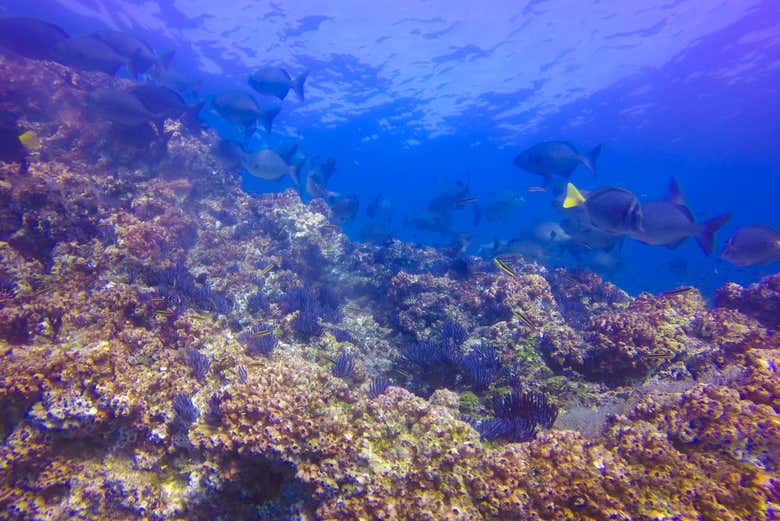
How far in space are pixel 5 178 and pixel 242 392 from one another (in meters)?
7.70

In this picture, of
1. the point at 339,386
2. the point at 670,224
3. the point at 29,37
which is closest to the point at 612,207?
the point at 670,224

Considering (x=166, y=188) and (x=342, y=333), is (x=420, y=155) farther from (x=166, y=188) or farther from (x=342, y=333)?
(x=342, y=333)

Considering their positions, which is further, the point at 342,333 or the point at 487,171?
the point at 487,171

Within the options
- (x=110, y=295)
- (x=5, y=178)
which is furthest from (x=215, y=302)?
(x=5, y=178)

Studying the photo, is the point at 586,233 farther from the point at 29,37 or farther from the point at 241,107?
the point at 29,37

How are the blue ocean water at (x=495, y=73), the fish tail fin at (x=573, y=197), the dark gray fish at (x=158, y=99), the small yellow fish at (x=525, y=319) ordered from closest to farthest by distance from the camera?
the fish tail fin at (x=573, y=197), the small yellow fish at (x=525, y=319), the dark gray fish at (x=158, y=99), the blue ocean water at (x=495, y=73)

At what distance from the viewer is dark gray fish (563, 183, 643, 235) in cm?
477

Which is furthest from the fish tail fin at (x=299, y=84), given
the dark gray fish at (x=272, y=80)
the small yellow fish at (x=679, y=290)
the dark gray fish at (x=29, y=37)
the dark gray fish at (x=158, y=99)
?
the small yellow fish at (x=679, y=290)

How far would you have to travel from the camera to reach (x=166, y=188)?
10.0m

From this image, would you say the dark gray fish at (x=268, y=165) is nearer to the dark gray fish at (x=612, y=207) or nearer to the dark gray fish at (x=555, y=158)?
the dark gray fish at (x=555, y=158)

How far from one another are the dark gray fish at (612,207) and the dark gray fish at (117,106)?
11.0m

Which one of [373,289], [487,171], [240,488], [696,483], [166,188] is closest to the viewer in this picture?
[696,483]

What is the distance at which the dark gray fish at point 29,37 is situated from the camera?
10.4 metres

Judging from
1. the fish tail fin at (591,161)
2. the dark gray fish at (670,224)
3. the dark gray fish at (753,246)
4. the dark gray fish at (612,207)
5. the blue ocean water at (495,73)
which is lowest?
the dark gray fish at (612,207)
